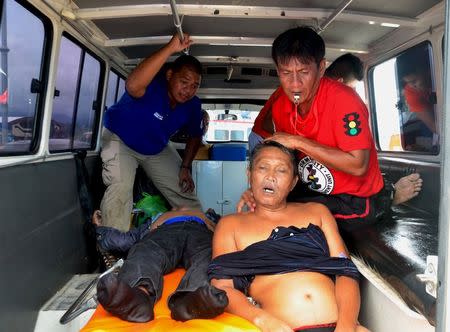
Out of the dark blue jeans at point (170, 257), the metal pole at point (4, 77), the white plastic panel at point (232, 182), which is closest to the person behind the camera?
the dark blue jeans at point (170, 257)

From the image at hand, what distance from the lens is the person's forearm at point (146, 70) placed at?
10.7 feet

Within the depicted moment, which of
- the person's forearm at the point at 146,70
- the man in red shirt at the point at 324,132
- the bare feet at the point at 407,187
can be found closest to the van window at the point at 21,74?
the person's forearm at the point at 146,70

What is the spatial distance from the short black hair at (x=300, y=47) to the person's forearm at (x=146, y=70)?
1082 millimetres

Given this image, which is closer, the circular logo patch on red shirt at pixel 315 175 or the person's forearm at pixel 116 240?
the circular logo patch on red shirt at pixel 315 175

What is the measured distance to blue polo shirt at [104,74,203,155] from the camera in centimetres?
395

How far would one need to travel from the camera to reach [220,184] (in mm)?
5598

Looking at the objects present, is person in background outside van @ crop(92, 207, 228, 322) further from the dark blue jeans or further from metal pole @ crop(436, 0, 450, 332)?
metal pole @ crop(436, 0, 450, 332)

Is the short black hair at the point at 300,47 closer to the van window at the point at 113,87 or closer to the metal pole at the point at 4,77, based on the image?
the metal pole at the point at 4,77

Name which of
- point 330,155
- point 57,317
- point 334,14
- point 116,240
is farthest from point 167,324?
point 334,14

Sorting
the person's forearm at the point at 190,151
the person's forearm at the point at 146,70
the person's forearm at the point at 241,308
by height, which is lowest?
the person's forearm at the point at 241,308

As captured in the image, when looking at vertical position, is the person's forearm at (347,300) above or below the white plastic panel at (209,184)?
below

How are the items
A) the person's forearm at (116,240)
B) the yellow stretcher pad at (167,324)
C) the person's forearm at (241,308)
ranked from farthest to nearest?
the person's forearm at (116,240)
the person's forearm at (241,308)
the yellow stretcher pad at (167,324)

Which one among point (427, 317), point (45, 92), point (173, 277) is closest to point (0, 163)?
point (45, 92)

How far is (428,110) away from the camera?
3.70m
